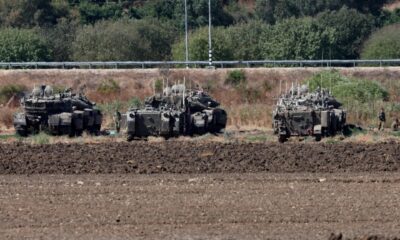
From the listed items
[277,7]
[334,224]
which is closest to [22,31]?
[277,7]

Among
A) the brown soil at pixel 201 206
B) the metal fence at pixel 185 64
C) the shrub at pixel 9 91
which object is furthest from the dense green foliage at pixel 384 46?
the brown soil at pixel 201 206

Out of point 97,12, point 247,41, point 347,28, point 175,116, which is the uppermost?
point 97,12

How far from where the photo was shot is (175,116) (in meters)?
44.2

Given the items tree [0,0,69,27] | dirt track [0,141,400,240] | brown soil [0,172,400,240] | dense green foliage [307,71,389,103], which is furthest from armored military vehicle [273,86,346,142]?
tree [0,0,69,27]

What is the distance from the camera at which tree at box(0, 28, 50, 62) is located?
82.0 meters

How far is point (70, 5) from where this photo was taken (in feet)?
351

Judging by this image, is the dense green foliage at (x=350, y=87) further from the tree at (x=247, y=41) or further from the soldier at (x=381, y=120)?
the tree at (x=247, y=41)

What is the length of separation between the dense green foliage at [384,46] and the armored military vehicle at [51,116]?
1597 inches

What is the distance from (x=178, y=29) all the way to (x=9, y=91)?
29619 millimetres

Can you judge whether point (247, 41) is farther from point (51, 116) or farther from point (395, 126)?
point (51, 116)

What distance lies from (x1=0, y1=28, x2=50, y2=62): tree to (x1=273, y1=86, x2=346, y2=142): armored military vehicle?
132ft

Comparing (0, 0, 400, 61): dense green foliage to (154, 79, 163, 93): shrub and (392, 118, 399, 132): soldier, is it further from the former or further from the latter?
(392, 118, 399, 132): soldier

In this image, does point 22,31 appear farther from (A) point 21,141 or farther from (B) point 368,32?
(A) point 21,141

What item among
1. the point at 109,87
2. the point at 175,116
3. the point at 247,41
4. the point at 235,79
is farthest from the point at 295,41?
the point at 175,116
